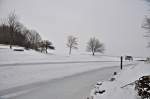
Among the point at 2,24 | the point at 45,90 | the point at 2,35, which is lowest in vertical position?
the point at 45,90

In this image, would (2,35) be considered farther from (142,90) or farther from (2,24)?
(142,90)

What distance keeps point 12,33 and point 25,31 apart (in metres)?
20.8

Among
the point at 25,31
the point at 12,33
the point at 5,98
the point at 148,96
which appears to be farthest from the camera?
the point at 25,31

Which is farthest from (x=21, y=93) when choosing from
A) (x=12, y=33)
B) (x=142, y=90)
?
(x=12, y=33)

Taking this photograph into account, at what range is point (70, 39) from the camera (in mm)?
45812

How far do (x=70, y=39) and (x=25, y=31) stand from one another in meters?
15.9

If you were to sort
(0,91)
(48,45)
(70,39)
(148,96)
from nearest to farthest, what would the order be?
(148,96)
(0,91)
(48,45)
(70,39)

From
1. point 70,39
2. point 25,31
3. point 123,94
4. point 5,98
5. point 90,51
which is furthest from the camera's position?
point 25,31

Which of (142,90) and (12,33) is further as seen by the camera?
(12,33)

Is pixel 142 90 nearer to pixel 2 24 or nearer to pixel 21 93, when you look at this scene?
pixel 21 93

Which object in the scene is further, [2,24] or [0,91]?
[2,24]

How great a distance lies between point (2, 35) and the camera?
3189 centimetres

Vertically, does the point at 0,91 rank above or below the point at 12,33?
below

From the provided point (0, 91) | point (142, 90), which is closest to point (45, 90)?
point (0, 91)
